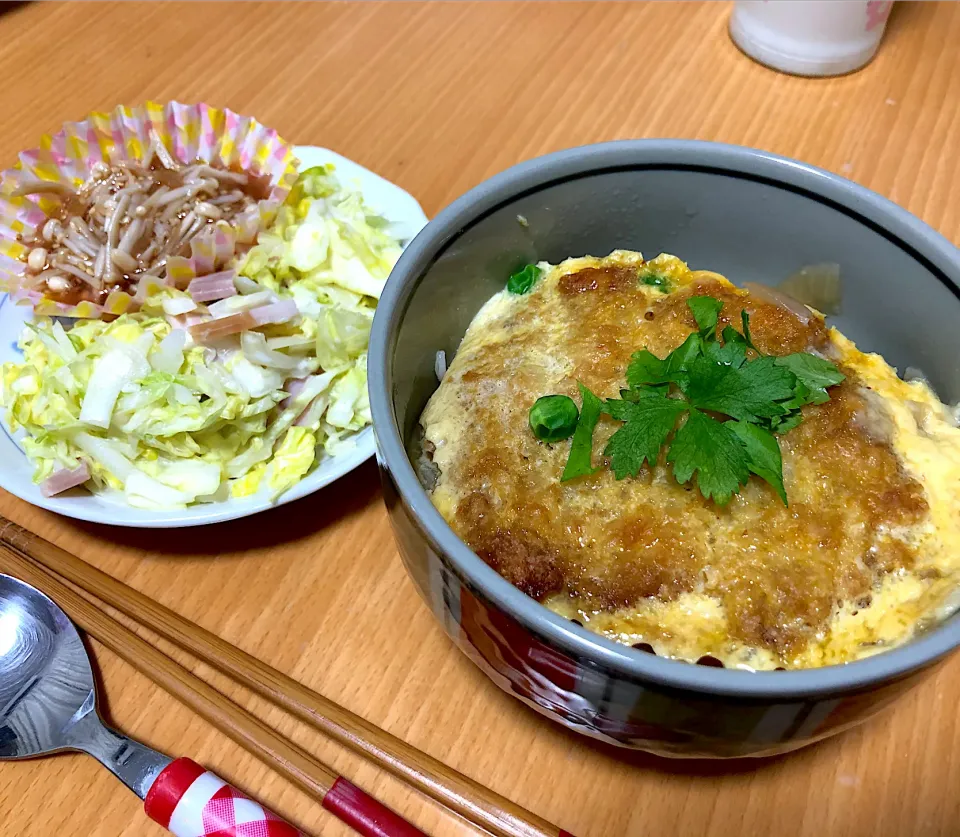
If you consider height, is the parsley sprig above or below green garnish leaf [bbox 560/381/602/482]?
above

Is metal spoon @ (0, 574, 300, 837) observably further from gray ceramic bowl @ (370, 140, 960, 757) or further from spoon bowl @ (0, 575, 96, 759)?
gray ceramic bowl @ (370, 140, 960, 757)

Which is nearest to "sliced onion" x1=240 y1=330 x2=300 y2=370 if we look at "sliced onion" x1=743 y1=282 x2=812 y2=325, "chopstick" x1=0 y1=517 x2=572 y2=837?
"chopstick" x1=0 y1=517 x2=572 y2=837

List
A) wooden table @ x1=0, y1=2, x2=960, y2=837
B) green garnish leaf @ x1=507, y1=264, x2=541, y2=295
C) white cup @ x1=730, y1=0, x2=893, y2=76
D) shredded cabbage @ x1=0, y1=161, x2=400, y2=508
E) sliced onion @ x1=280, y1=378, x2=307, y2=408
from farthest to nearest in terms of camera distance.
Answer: white cup @ x1=730, y1=0, x2=893, y2=76 < sliced onion @ x1=280, y1=378, x2=307, y2=408 < shredded cabbage @ x1=0, y1=161, x2=400, y2=508 < green garnish leaf @ x1=507, y1=264, x2=541, y2=295 < wooden table @ x1=0, y1=2, x2=960, y2=837

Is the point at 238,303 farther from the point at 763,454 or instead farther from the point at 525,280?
the point at 763,454

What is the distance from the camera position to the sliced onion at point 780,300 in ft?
2.54

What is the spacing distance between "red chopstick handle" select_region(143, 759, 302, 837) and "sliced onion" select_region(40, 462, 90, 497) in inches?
14.6

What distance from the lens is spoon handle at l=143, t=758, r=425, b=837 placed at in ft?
2.12

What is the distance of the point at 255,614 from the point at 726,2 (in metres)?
1.43

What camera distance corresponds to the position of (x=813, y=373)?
70 centimetres

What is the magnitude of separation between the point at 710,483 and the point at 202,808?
51 centimetres

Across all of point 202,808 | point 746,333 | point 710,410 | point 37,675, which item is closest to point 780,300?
point 746,333

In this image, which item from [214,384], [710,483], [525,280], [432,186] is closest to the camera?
[710,483]

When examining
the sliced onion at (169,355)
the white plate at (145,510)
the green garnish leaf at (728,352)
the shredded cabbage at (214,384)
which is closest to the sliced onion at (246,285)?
the shredded cabbage at (214,384)

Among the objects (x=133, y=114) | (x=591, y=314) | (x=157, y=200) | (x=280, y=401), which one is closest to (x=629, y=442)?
(x=591, y=314)
